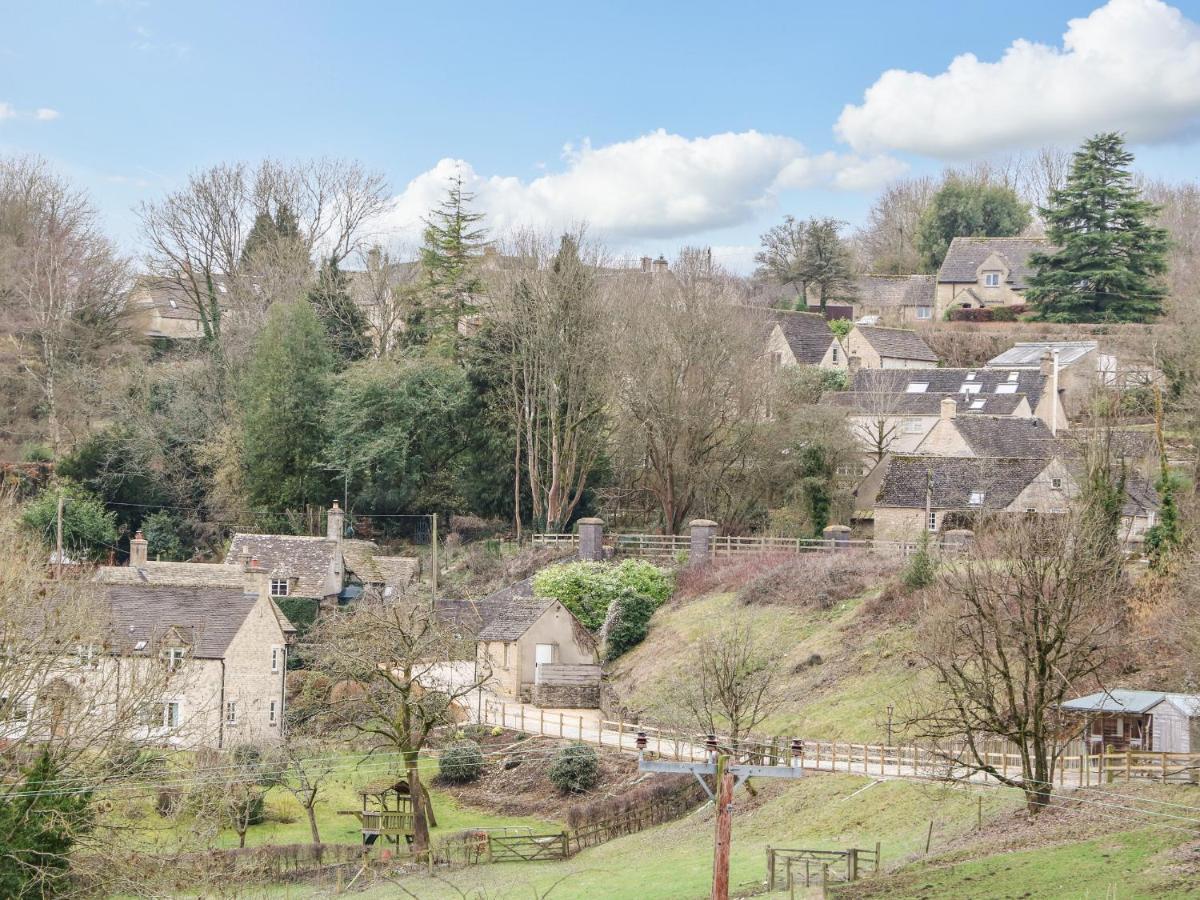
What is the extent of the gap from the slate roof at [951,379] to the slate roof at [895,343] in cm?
523

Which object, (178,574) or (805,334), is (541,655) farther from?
(805,334)

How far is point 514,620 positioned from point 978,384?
30.2m

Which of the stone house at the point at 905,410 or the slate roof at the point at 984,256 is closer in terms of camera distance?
the stone house at the point at 905,410

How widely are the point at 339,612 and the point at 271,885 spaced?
1947 cm

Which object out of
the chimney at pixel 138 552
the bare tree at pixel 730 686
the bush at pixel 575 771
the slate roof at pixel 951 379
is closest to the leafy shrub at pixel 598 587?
the bare tree at pixel 730 686

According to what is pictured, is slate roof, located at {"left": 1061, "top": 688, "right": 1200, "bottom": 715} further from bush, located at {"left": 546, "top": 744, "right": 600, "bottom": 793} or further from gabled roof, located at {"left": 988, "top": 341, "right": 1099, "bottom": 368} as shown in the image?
gabled roof, located at {"left": 988, "top": 341, "right": 1099, "bottom": 368}

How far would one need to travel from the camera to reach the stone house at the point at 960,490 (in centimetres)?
5062

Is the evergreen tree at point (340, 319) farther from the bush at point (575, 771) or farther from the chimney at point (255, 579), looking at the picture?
the bush at point (575, 771)

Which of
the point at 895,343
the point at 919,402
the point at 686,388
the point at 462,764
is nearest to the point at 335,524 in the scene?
the point at 686,388

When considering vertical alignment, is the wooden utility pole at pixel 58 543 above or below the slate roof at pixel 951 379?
below

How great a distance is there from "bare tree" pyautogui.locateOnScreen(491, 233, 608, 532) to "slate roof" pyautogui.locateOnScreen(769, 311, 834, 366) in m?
19.8

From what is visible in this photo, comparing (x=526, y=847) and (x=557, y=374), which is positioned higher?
(x=557, y=374)

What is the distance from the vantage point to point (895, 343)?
249ft

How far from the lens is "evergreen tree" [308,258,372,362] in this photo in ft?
212
